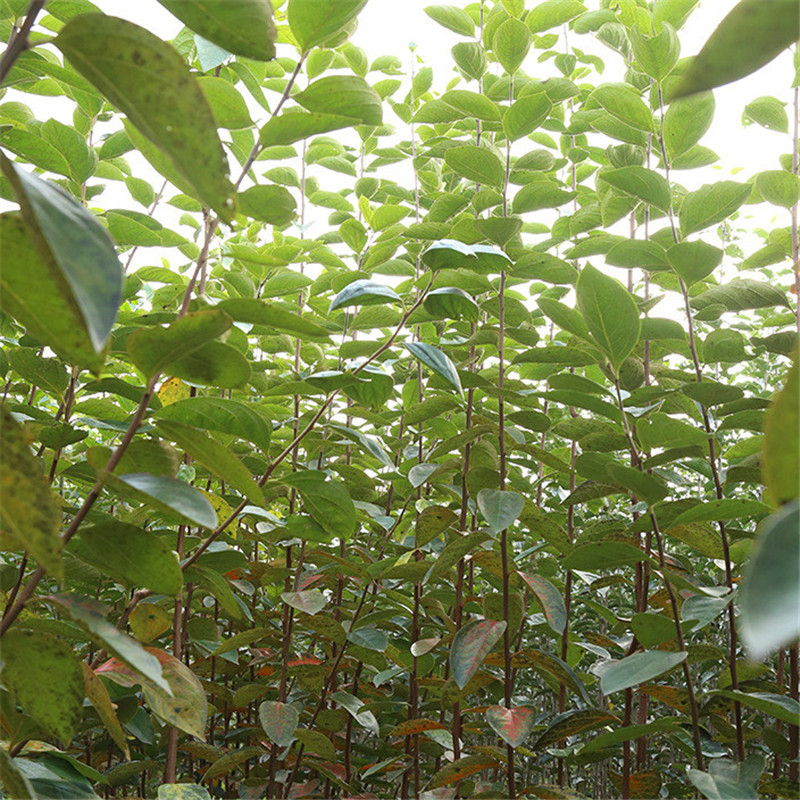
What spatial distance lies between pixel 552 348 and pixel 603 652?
670mm

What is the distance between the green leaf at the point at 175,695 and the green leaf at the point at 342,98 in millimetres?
686

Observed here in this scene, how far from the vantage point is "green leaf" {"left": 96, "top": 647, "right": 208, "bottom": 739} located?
2.77 ft

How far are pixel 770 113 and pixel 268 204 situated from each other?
130cm

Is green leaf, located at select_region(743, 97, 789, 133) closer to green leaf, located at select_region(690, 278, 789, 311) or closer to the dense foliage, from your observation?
the dense foliage

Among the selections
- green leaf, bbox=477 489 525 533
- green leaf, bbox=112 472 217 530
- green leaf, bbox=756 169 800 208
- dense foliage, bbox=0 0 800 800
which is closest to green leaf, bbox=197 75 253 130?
dense foliage, bbox=0 0 800 800

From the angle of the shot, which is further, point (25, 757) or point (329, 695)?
point (329, 695)

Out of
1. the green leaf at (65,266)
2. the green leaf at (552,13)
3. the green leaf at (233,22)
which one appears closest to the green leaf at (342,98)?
the green leaf at (233,22)

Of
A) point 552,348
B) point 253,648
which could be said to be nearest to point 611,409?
point 552,348

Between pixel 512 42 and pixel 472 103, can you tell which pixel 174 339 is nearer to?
pixel 472 103

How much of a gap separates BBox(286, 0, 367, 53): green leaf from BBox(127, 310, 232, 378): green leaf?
17.5 inches

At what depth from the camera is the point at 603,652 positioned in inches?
60.9

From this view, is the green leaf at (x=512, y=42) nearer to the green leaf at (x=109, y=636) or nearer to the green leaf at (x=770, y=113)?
the green leaf at (x=770, y=113)

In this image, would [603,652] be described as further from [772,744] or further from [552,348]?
[552,348]

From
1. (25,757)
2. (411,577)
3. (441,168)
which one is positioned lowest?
(25,757)
